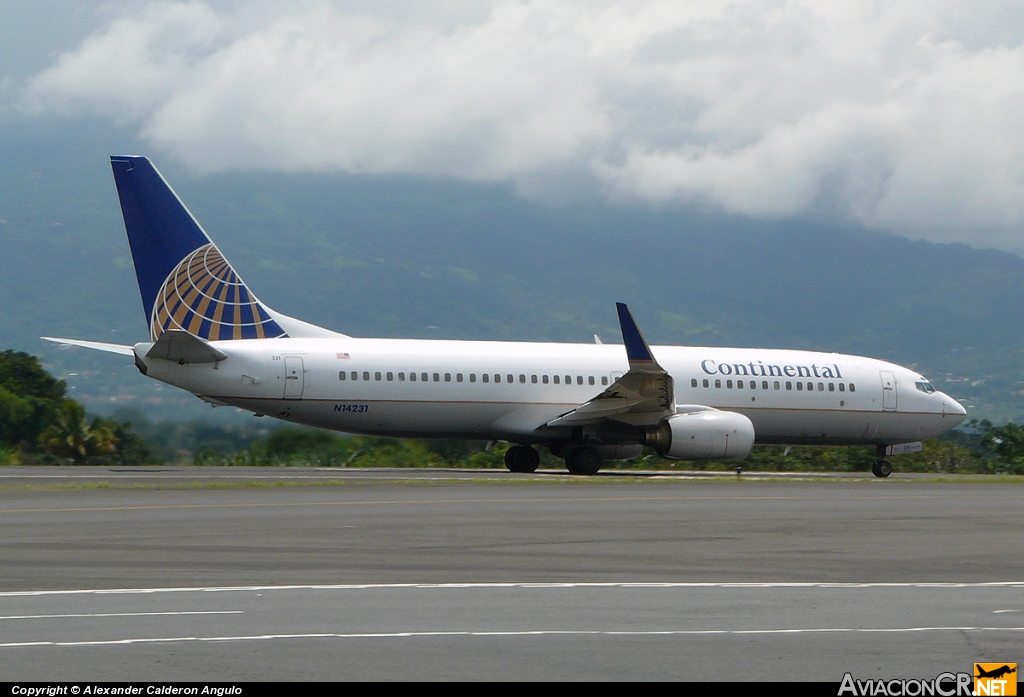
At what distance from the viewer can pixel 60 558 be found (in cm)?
1314

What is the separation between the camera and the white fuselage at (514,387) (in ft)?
102

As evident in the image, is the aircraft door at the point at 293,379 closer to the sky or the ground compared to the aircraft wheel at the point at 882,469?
closer to the sky

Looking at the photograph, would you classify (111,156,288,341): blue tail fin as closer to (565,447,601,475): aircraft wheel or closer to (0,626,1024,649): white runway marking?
(565,447,601,475): aircraft wheel

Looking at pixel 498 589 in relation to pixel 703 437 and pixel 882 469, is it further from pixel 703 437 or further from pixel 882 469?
pixel 882 469

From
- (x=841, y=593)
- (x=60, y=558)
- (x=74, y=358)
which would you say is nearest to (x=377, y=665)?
(x=841, y=593)

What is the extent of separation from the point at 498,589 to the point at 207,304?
22.3m

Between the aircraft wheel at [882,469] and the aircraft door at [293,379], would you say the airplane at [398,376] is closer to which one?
the aircraft door at [293,379]

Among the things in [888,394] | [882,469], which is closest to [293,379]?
[882,469]

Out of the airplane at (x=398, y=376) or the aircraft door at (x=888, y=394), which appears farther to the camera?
the aircraft door at (x=888, y=394)

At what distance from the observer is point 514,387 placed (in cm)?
3338

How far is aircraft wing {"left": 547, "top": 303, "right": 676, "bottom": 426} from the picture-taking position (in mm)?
30562

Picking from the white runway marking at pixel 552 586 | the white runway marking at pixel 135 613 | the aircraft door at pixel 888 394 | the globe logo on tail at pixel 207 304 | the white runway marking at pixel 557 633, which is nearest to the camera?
the white runway marking at pixel 557 633

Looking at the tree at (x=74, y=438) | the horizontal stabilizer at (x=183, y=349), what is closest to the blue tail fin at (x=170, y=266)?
the horizontal stabilizer at (x=183, y=349)

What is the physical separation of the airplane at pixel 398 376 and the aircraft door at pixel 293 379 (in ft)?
0.08
